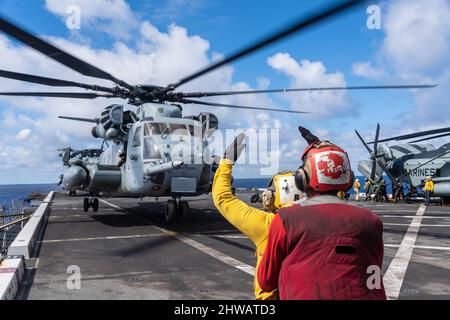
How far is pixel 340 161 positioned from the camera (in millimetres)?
2400

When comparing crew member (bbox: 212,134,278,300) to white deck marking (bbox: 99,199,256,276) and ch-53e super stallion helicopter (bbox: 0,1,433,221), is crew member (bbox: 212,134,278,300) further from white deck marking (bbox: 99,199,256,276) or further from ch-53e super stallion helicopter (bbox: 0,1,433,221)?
ch-53e super stallion helicopter (bbox: 0,1,433,221)

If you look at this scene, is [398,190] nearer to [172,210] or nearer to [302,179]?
[172,210]

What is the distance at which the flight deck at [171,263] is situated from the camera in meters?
6.20

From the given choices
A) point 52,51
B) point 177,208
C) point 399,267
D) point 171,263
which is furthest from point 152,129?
point 399,267

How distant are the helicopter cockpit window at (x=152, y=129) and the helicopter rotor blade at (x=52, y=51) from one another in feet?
5.98

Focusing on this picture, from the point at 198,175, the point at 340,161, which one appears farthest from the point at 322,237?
the point at 198,175

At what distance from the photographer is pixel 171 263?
816 cm

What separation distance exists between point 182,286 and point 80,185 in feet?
30.7

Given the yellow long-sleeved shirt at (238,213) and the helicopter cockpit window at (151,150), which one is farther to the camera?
the helicopter cockpit window at (151,150)

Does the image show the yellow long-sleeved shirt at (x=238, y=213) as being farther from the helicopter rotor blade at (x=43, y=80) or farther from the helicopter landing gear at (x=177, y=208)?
the helicopter landing gear at (x=177, y=208)

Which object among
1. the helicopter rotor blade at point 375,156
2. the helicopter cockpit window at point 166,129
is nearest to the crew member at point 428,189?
the helicopter rotor blade at point 375,156

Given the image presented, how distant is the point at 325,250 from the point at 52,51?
285 inches

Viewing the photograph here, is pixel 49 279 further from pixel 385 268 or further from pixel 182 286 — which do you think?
pixel 385 268

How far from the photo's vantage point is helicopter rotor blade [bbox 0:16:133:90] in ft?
20.3
